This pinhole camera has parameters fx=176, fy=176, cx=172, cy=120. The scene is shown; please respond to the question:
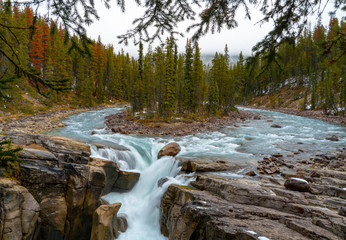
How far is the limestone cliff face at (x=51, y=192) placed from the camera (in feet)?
19.7

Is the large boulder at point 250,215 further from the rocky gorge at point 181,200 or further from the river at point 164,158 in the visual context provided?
the river at point 164,158

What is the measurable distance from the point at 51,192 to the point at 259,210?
8.02 m

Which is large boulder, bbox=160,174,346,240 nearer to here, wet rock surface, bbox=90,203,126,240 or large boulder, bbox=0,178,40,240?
wet rock surface, bbox=90,203,126,240

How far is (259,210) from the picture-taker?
5438mm

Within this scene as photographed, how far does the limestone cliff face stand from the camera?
6012mm

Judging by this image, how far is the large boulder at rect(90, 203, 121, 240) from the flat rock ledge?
2.26 metres

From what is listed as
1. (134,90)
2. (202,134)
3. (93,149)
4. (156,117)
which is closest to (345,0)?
(93,149)

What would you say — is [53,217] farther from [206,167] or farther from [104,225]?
[206,167]

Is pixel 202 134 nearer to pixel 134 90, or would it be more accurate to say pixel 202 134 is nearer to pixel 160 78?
pixel 160 78

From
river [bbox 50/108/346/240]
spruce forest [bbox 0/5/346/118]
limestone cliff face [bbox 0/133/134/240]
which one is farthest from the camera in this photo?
spruce forest [bbox 0/5/346/118]

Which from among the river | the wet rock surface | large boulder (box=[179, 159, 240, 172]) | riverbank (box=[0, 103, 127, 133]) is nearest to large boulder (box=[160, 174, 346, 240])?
the river

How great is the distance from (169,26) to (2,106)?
104 ft

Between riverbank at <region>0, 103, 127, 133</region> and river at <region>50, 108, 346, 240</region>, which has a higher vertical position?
riverbank at <region>0, 103, 127, 133</region>

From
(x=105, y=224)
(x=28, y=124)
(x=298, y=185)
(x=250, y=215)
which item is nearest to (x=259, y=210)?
(x=250, y=215)
